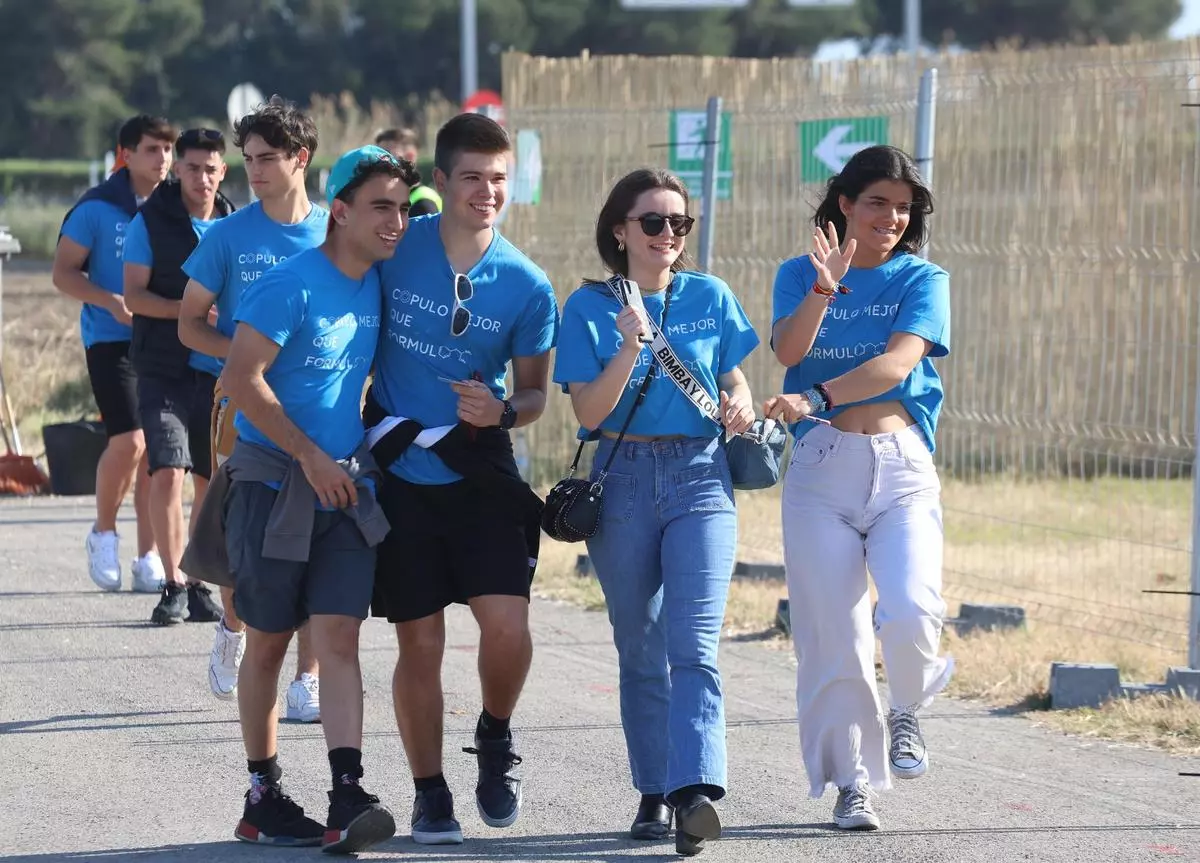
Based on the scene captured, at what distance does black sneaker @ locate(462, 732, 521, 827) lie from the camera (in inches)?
219

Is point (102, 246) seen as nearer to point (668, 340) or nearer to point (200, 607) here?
point (200, 607)

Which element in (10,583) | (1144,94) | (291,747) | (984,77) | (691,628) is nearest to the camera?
(691,628)

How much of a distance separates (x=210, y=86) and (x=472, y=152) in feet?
158

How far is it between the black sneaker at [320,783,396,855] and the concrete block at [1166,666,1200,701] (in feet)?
11.1

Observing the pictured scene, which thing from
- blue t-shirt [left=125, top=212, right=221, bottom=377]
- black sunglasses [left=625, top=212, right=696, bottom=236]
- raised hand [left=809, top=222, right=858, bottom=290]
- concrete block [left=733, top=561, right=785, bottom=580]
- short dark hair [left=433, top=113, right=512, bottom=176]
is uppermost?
short dark hair [left=433, top=113, right=512, bottom=176]

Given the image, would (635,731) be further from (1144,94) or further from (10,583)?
(10,583)

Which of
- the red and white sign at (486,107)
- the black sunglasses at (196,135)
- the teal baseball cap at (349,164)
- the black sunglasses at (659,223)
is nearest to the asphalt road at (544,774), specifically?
the black sunglasses at (659,223)

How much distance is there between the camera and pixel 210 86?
52.0m

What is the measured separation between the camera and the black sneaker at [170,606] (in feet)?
29.1

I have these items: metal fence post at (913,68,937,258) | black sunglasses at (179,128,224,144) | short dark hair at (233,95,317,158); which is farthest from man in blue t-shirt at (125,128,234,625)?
metal fence post at (913,68,937,258)

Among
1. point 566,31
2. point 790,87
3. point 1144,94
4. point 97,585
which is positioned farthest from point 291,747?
point 566,31

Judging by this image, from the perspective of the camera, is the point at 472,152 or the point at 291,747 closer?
the point at 472,152

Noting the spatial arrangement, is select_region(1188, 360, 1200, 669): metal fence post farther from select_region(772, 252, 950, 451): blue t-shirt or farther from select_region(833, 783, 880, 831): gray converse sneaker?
select_region(833, 783, 880, 831): gray converse sneaker

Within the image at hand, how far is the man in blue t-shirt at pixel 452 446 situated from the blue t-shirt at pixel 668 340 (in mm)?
138
